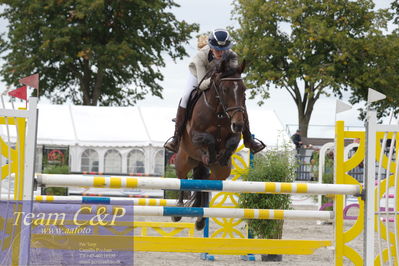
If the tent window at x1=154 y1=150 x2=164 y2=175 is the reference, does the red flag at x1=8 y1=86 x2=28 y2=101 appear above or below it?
above

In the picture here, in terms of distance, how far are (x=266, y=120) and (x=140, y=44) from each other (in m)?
11.1

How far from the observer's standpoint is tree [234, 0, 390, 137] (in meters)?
27.8

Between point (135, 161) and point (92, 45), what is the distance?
36.3ft

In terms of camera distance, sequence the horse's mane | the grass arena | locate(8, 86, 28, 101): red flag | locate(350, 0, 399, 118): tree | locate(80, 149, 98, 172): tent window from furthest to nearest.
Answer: locate(350, 0, 399, 118): tree < locate(80, 149, 98, 172): tent window < the horse's mane < locate(8, 86, 28, 101): red flag < the grass arena

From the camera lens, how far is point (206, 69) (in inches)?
201

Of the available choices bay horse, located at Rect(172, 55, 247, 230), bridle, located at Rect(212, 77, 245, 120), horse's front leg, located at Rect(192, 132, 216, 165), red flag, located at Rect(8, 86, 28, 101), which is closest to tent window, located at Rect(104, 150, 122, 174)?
bay horse, located at Rect(172, 55, 247, 230)

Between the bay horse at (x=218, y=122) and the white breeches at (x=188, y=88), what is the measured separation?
132 mm

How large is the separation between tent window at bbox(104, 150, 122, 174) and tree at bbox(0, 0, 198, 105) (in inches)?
373

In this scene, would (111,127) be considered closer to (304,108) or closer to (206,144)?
(206,144)

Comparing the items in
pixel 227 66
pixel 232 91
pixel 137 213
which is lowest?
pixel 137 213

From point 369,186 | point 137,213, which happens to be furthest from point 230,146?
point 369,186

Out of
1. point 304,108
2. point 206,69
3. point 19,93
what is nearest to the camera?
point 19,93

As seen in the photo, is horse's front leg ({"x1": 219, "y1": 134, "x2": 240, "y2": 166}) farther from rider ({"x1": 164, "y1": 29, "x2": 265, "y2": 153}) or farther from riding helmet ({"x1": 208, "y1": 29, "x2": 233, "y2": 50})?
riding helmet ({"x1": 208, "y1": 29, "x2": 233, "y2": 50})

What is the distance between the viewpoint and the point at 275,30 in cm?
3017
